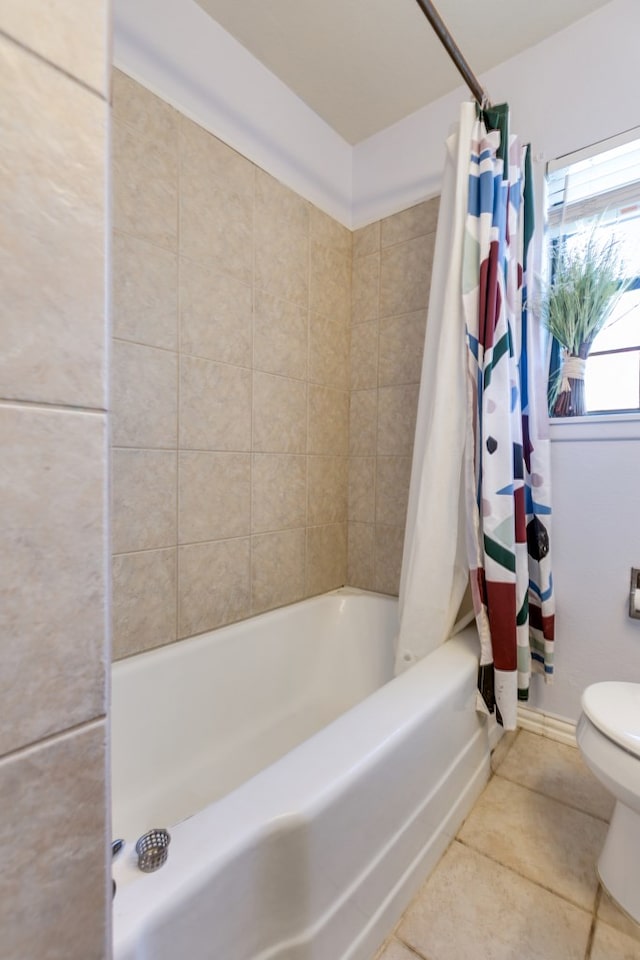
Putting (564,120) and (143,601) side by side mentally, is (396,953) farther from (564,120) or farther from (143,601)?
(564,120)

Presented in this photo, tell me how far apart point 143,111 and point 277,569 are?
57.3 inches

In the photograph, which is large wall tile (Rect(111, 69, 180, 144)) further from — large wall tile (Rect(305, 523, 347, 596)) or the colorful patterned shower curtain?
large wall tile (Rect(305, 523, 347, 596))

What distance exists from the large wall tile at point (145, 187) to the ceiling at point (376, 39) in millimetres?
537

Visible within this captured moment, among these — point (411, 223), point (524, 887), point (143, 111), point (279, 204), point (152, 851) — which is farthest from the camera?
point (411, 223)

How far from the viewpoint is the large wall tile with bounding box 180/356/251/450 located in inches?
51.8

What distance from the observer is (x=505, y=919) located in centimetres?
91

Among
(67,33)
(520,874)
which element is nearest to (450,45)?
(67,33)

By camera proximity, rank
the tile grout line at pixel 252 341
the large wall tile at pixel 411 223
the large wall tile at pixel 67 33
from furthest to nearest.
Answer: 1. the large wall tile at pixel 411 223
2. the tile grout line at pixel 252 341
3. the large wall tile at pixel 67 33

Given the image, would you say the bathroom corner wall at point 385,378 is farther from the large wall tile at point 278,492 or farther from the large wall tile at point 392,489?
the large wall tile at point 278,492

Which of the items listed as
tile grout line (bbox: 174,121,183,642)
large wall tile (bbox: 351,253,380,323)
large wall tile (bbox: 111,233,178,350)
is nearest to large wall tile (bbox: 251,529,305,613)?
tile grout line (bbox: 174,121,183,642)

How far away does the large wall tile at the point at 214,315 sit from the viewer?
51.3 inches

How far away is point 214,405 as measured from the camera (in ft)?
4.55

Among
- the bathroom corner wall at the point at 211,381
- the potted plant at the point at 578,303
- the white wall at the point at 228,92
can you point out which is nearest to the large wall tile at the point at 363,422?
the bathroom corner wall at the point at 211,381

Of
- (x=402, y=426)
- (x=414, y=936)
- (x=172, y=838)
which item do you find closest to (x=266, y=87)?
(x=402, y=426)
